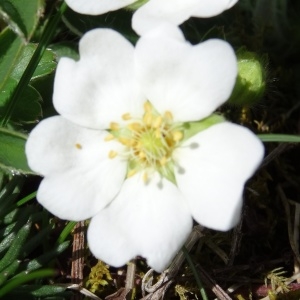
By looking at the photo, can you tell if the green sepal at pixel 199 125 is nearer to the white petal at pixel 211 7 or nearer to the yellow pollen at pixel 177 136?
the yellow pollen at pixel 177 136

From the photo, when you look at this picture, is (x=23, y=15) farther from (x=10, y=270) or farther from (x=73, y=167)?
(x=10, y=270)

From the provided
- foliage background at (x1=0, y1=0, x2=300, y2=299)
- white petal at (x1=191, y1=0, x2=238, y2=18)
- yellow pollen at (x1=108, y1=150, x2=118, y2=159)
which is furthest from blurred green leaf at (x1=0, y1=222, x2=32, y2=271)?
white petal at (x1=191, y1=0, x2=238, y2=18)

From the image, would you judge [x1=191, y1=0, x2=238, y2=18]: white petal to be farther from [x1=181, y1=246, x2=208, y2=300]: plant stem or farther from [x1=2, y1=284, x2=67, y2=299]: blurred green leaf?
[x1=2, y1=284, x2=67, y2=299]: blurred green leaf

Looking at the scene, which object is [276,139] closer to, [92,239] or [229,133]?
[229,133]

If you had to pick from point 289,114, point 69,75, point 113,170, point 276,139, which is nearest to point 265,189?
point 289,114

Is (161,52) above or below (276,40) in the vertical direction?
above

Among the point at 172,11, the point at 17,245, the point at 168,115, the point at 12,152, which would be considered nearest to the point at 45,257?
the point at 17,245
